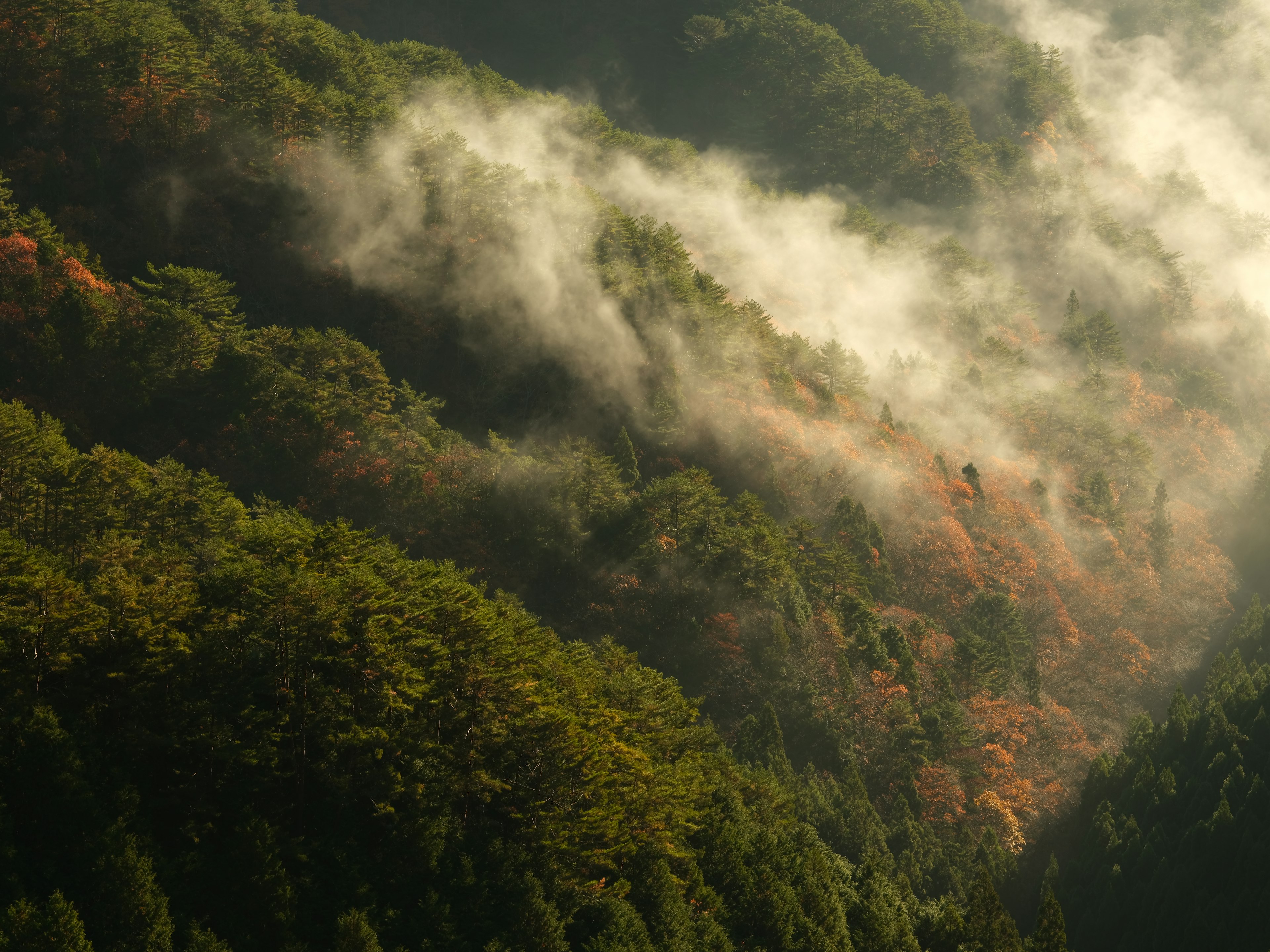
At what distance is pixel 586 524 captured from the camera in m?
74.2

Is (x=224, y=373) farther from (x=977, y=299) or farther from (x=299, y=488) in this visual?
(x=977, y=299)

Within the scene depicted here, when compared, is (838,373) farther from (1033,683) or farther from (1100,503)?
(1033,683)

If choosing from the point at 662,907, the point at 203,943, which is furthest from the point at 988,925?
the point at 203,943

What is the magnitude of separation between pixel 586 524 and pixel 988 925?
35.0 meters

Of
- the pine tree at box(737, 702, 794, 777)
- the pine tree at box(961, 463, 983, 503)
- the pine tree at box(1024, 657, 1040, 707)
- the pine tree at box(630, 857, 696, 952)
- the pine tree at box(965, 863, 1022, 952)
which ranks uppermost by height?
the pine tree at box(961, 463, 983, 503)

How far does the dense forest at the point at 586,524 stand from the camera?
40656 millimetres

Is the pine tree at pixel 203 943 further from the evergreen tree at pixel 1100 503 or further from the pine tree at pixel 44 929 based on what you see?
the evergreen tree at pixel 1100 503

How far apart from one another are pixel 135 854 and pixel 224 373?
135 feet

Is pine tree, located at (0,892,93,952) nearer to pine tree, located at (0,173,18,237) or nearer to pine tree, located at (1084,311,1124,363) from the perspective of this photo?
pine tree, located at (0,173,18,237)

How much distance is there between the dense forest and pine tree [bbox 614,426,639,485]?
5.37 ft

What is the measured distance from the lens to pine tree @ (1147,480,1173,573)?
10400cm

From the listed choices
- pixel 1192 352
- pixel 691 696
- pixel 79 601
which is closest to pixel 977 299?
pixel 1192 352

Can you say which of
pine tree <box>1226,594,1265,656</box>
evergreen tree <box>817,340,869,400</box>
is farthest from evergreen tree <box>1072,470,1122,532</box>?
evergreen tree <box>817,340,869,400</box>

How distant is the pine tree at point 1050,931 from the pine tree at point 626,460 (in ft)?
123
